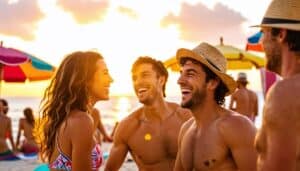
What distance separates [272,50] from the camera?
229 centimetres

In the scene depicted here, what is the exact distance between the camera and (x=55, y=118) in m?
3.52

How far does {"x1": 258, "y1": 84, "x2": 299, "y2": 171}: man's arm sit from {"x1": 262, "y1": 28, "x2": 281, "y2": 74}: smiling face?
22 cm

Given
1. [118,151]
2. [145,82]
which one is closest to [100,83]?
[145,82]

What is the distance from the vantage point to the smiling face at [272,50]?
2.28 metres

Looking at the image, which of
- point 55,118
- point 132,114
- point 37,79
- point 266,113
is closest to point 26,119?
point 37,79

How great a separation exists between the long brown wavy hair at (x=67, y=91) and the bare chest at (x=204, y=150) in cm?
78

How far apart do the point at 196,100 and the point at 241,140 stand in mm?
459

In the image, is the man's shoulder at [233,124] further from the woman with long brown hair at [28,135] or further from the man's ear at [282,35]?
the woman with long brown hair at [28,135]

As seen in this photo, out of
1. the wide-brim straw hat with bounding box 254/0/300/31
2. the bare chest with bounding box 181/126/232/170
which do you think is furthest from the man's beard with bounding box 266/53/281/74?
the bare chest with bounding box 181/126/232/170

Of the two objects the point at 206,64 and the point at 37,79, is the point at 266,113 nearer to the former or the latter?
the point at 206,64

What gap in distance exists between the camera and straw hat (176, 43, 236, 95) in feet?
11.4

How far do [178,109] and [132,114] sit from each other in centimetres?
45

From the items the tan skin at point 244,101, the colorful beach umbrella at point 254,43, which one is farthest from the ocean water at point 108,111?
the tan skin at point 244,101

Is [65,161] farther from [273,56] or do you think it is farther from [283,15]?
[283,15]
